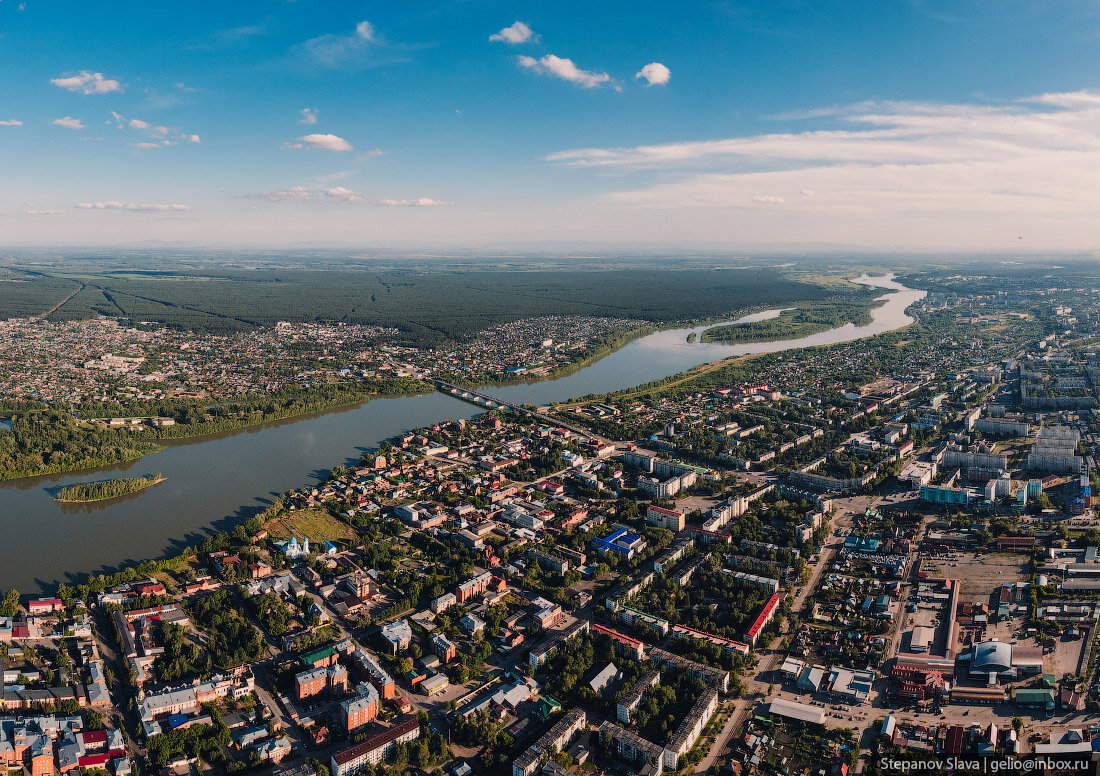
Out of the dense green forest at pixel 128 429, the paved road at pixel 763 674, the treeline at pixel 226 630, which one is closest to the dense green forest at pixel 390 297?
the dense green forest at pixel 128 429

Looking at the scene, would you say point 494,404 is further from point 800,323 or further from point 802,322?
point 802,322

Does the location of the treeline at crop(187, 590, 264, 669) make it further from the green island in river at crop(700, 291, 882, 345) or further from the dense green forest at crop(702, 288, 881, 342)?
the dense green forest at crop(702, 288, 881, 342)

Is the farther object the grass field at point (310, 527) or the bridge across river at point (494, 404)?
the bridge across river at point (494, 404)

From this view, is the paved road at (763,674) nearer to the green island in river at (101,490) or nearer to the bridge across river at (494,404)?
the bridge across river at (494,404)

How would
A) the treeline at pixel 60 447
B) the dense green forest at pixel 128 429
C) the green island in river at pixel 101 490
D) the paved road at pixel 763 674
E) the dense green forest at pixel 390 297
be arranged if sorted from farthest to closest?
the dense green forest at pixel 390 297, the dense green forest at pixel 128 429, the treeline at pixel 60 447, the green island in river at pixel 101 490, the paved road at pixel 763 674

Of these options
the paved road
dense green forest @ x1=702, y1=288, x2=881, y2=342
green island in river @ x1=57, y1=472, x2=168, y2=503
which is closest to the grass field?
green island in river @ x1=57, y1=472, x2=168, y2=503
